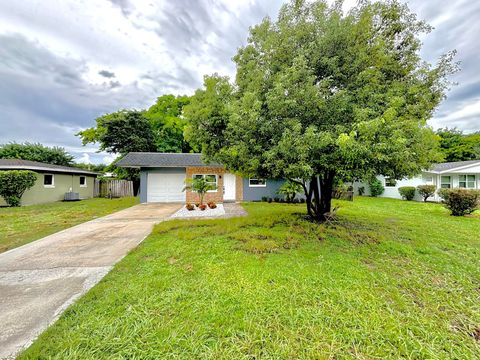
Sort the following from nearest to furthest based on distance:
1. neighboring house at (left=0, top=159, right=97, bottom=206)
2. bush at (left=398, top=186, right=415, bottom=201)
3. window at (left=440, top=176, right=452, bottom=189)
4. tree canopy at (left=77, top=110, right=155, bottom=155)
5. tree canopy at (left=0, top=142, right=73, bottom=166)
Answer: neighboring house at (left=0, top=159, right=97, bottom=206), window at (left=440, top=176, right=452, bottom=189), bush at (left=398, top=186, right=415, bottom=201), tree canopy at (left=77, top=110, right=155, bottom=155), tree canopy at (left=0, top=142, right=73, bottom=166)

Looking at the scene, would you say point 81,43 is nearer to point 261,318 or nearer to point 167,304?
point 167,304

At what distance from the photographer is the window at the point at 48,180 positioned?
49.9 feet

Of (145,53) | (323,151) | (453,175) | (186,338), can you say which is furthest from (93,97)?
(453,175)

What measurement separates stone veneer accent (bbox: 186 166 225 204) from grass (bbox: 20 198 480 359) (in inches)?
379

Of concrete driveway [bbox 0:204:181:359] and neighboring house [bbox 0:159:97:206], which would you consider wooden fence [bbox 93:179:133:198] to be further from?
concrete driveway [bbox 0:204:181:359]

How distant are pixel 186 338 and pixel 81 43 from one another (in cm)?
1201

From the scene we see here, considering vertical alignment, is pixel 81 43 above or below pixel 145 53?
below

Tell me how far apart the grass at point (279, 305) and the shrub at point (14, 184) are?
44.0 feet

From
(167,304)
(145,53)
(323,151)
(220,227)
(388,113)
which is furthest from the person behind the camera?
(145,53)

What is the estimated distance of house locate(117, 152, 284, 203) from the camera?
48.9 feet

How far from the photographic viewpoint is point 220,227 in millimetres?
7285

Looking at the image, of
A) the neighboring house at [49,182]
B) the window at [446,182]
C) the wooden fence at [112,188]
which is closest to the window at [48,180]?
the neighboring house at [49,182]

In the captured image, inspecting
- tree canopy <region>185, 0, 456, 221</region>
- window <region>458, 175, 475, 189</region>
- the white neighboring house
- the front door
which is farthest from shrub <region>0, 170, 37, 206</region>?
window <region>458, 175, 475, 189</region>

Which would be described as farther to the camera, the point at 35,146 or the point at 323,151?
the point at 35,146
